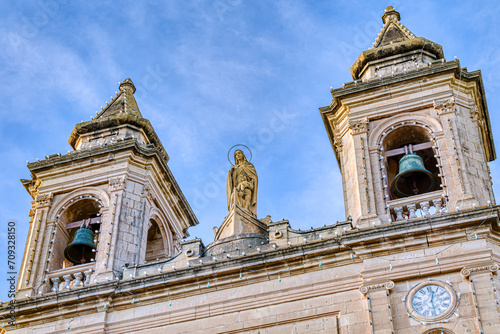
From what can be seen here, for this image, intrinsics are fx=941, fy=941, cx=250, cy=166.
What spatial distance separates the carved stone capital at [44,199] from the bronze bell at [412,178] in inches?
357

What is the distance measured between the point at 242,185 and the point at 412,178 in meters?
4.34

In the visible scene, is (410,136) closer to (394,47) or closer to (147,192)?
(394,47)

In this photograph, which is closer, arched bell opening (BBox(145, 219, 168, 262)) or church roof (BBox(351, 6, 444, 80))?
church roof (BBox(351, 6, 444, 80))

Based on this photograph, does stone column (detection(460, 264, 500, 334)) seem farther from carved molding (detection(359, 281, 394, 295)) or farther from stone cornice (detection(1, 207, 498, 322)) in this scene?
carved molding (detection(359, 281, 394, 295))

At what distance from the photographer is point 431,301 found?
18.8 m

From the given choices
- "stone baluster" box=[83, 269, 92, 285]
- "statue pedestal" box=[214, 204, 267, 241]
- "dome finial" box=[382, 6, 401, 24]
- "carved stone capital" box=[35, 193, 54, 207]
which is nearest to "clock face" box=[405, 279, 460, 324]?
"statue pedestal" box=[214, 204, 267, 241]

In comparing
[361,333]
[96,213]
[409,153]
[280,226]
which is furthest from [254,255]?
[96,213]

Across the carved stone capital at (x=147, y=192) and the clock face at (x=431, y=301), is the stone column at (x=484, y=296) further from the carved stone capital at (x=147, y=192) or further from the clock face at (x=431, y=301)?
the carved stone capital at (x=147, y=192)

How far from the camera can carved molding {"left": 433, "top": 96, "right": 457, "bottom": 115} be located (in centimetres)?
2300

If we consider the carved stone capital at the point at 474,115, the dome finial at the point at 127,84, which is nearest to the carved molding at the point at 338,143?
A: the carved stone capital at the point at 474,115

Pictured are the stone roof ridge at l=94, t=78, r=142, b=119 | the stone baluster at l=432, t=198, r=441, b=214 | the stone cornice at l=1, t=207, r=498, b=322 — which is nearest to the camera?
the stone cornice at l=1, t=207, r=498, b=322

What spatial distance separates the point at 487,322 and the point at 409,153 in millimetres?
6232

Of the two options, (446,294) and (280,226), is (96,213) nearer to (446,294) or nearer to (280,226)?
(280,226)

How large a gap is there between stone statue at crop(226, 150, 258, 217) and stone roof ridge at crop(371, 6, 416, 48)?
524 cm
